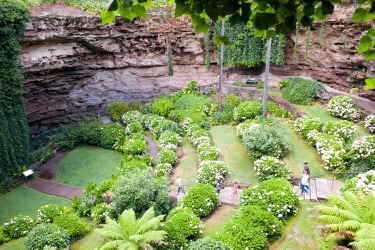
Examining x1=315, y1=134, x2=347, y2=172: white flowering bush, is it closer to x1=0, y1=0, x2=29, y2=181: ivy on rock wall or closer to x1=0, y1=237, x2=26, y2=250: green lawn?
x1=0, y1=237, x2=26, y2=250: green lawn

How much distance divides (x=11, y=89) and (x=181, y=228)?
1173cm

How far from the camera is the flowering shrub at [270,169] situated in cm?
1264

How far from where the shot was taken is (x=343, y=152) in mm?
13180

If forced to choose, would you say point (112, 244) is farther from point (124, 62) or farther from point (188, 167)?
point (124, 62)

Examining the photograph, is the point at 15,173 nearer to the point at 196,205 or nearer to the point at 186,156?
the point at 186,156

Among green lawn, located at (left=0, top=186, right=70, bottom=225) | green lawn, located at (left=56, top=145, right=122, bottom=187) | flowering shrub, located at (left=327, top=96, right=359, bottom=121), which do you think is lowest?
green lawn, located at (left=0, top=186, right=70, bottom=225)

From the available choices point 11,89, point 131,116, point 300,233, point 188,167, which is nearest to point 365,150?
point 300,233

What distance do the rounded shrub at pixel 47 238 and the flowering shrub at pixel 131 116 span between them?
1126 cm

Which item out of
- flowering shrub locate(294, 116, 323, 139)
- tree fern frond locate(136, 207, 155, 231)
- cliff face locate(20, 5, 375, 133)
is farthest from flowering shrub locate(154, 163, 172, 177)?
cliff face locate(20, 5, 375, 133)

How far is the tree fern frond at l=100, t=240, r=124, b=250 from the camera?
30.1ft

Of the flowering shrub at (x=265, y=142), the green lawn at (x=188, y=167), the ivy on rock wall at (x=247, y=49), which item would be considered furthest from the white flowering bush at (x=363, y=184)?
the ivy on rock wall at (x=247, y=49)

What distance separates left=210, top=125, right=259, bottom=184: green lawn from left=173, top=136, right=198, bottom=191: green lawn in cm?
131

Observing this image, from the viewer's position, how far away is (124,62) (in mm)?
24188

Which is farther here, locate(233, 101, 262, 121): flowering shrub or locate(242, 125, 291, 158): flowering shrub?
locate(233, 101, 262, 121): flowering shrub
